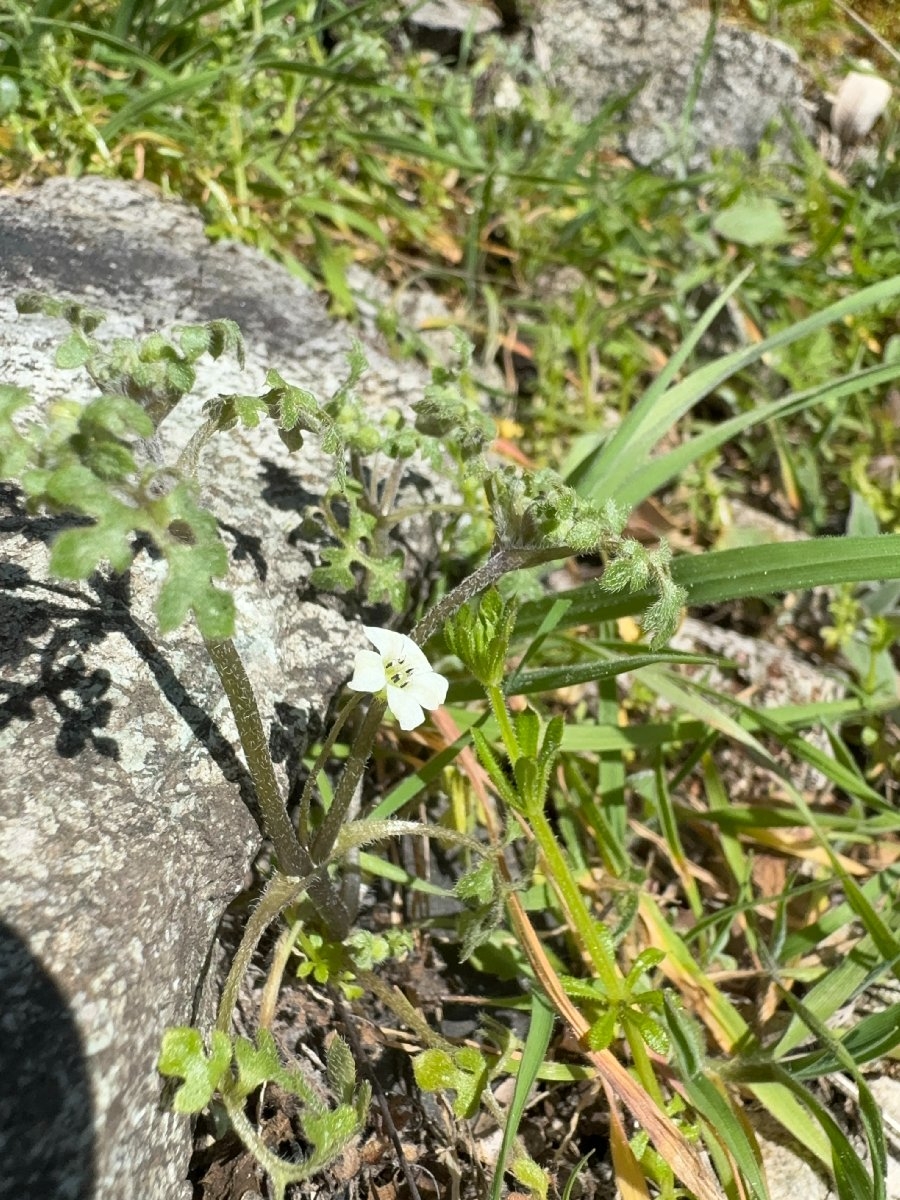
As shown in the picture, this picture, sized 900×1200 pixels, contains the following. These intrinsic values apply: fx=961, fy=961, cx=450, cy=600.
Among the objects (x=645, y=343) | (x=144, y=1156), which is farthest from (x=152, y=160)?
(x=144, y=1156)

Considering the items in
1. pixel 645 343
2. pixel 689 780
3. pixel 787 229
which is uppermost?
pixel 787 229

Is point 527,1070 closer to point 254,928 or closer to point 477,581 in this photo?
point 254,928

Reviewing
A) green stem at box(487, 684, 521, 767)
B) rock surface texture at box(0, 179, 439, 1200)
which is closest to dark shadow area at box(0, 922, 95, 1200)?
rock surface texture at box(0, 179, 439, 1200)

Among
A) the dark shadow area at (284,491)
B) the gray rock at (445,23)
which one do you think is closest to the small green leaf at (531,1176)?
the dark shadow area at (284,491)

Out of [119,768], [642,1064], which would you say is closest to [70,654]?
[119,768]

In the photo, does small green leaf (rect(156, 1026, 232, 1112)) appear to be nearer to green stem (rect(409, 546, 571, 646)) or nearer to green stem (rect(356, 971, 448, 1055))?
green stem (rect(356, 971, 448, 1055))

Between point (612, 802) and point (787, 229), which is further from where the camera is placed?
point (787, 229)

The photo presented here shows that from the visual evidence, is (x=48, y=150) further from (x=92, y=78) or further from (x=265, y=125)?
(x=265, y=125)
